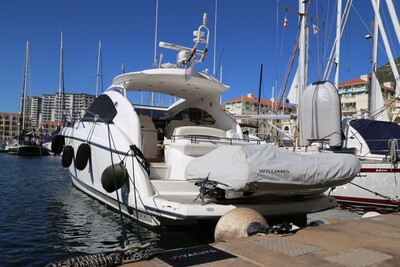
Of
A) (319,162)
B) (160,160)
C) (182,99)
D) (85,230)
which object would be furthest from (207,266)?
(182,99)

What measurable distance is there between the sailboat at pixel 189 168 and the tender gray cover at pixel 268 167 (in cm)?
2

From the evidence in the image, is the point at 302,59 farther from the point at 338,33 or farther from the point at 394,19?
the point at 394,19

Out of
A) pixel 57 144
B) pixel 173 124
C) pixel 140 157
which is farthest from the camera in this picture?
pixel 57 144

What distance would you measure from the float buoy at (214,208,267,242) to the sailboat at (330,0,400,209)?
5001 millimetres

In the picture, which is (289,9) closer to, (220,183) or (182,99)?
(182,99)

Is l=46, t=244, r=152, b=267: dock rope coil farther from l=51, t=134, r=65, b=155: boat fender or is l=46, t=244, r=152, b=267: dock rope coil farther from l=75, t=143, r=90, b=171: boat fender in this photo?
l=51, t=134, r=65, b=155: boat fender

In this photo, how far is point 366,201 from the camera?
13.4m

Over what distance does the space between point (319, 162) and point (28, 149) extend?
56084 mm

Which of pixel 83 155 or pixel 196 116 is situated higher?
pixel 196 116

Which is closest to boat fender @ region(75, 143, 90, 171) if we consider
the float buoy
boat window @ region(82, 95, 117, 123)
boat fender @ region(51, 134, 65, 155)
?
boat window @ region(82, 95, 117, 123)

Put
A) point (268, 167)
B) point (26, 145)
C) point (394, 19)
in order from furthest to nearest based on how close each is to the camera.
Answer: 1. point (26, 145)
2. point (394, 19)
3. point (268, 167)

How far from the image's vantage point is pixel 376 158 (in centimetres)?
1530

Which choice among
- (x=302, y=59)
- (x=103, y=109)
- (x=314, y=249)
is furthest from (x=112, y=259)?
(x=302, y=59)

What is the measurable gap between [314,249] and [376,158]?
12353mm
